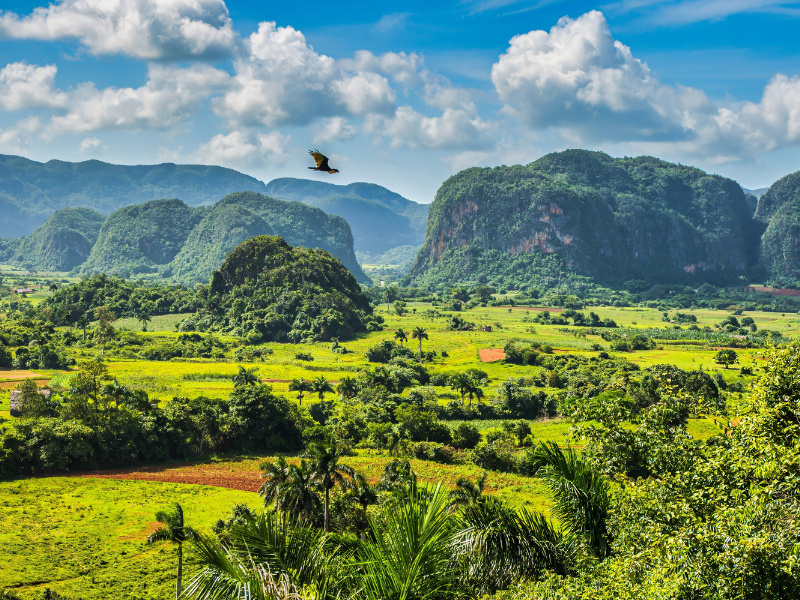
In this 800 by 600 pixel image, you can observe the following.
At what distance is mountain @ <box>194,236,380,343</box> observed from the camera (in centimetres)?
9875

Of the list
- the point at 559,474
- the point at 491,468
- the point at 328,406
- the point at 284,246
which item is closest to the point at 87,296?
the point at 284,246

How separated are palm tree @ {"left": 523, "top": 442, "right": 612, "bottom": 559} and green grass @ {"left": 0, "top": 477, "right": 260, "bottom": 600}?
19.1 m

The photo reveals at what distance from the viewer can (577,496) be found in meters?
10.5

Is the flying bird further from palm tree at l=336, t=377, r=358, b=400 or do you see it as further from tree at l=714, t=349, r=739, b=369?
tree at l=714, t=349, r=739, b=369

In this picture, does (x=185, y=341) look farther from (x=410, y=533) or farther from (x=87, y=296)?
(x=410, y=533)

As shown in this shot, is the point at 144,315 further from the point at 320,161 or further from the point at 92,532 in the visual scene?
the point at 320,161

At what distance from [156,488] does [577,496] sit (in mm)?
33769

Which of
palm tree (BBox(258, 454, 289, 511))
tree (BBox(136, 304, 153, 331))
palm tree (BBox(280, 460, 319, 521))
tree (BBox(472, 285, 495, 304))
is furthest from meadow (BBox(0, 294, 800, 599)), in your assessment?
tree (BBox(472, 285, 495, 304))

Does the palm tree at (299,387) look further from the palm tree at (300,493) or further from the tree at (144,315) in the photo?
the tree at (144,315)

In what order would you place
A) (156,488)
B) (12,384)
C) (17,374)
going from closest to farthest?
(156,488) < (12,384) < (17,374)

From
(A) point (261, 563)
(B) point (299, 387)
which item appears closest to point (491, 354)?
(B) point (299, 387)

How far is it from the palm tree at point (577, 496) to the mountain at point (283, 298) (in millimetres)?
86868

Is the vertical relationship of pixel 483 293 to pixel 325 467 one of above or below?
above

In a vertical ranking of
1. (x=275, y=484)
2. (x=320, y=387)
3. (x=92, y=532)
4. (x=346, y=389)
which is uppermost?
(x=275, y=484)
